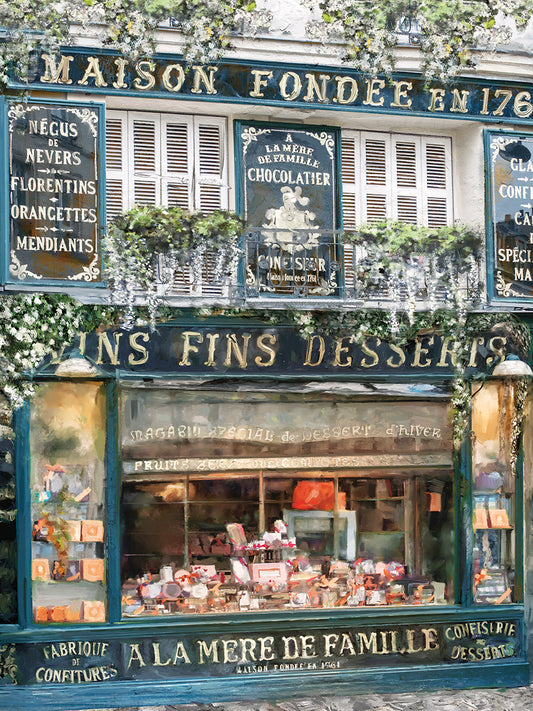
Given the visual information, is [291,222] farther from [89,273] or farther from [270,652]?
[270,652]

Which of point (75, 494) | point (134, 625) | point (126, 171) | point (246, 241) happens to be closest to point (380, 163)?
point (246, 241)

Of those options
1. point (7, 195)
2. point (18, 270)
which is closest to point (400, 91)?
point (7, 195)

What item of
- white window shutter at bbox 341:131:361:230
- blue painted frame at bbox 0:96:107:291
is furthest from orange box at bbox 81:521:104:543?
white window shutter at bbox 341:131:361:230

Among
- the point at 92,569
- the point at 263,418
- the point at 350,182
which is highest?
the point at 350,182

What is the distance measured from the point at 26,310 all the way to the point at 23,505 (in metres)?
2.08

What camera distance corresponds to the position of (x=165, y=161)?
11.1 m

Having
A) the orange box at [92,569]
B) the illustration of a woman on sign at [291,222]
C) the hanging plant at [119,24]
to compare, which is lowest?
the orange box at [92,569]

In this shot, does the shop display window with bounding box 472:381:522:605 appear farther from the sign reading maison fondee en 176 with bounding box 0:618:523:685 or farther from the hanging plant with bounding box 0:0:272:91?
the hanging plant with bounding box 0:0:272:91

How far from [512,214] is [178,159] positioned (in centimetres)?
403

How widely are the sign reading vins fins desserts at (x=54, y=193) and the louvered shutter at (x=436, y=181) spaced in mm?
4073

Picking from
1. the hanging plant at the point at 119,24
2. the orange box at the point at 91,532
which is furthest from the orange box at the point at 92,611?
the hanging plant at the point at 119,24

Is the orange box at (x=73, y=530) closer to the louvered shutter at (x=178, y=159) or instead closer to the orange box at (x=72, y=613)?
the orange box at (x=72, y=613)

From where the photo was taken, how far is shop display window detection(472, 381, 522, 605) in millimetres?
11633

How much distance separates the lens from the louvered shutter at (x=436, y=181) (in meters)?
11.9
